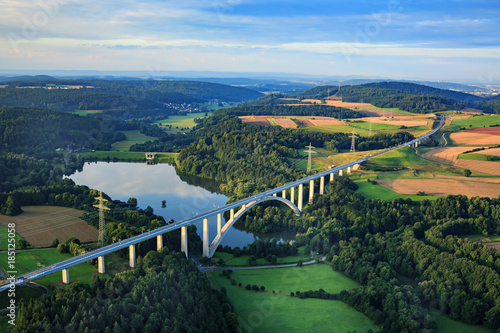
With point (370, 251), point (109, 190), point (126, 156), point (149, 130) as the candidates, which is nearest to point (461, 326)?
point (370, 251)

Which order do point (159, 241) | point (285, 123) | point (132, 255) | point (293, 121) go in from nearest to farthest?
point (132, 255), point (159, 241), point (285, 123), point (293, 121)

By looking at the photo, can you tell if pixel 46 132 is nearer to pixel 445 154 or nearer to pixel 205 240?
pixel 205 240

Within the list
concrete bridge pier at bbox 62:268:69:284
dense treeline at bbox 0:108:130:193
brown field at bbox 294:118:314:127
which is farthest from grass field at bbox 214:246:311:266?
brown field at bbox 294:118:314:127

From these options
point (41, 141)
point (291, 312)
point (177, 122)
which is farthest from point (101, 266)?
point (177, 122)

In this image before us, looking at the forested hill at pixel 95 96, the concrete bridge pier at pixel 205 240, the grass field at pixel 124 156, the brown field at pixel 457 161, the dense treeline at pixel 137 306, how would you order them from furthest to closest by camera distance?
the forested hill at pixel 95 96 < the grass field at pixel 124 156 < the brown field at pixel 457 161 < the concrete bridge pier at pixel 205 240 < the dense treeline at pixel 137 306

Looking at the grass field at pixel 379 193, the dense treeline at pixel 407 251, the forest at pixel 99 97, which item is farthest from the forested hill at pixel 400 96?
the dense treeline at pixel 407 251

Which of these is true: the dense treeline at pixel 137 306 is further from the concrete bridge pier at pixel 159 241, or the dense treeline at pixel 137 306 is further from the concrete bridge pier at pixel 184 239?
the concrete bridge pier at pixel 184 239

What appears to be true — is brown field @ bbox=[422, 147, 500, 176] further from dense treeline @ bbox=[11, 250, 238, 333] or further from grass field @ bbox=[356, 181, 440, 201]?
dense treeline @ bbox=[11, 250, 238, 333]
